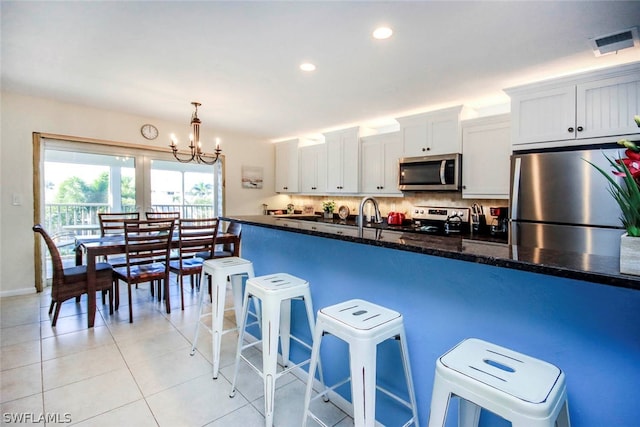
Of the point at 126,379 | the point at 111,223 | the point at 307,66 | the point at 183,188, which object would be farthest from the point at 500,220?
the point at 111,223

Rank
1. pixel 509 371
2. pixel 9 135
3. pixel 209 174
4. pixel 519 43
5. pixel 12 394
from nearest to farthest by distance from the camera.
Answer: pixel 509 371, pixel 12 394, pixel 519 43, pixel 9 135, pixel 209 174

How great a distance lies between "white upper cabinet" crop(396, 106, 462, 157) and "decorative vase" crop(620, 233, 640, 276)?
9.74 feet

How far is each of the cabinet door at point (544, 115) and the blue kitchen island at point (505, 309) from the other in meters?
2.06

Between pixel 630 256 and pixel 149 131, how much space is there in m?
5.15

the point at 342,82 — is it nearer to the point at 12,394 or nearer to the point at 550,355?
the point at 550,355

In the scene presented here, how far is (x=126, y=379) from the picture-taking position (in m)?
2.04

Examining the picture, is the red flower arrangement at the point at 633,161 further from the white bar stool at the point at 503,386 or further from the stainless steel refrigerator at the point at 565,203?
the stainless steel refrigerator at the point at 565,203

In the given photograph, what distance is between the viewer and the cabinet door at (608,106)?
2305mm

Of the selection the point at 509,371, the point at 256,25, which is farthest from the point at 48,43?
the point at 509,371

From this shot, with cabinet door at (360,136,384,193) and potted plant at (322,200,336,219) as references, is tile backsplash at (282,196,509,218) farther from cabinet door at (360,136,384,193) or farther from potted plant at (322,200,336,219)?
cabinet door at (360,136,384,193)

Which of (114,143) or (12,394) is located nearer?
(12,394)

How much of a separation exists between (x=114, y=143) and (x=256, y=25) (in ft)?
10.7

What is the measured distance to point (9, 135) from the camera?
3564 millimetres

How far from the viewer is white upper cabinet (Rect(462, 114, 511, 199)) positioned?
125 inches
